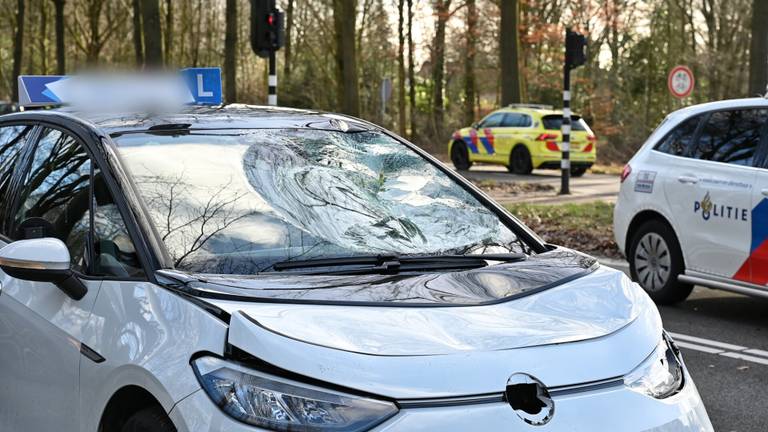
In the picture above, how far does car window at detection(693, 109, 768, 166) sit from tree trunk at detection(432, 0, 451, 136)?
105 ft

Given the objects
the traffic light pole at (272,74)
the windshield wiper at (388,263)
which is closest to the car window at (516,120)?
the traffic light pole at (272,74)

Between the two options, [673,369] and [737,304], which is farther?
[737,304]

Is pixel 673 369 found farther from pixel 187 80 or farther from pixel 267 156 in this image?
pixel 187 80

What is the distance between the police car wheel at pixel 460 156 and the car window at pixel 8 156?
25674mm

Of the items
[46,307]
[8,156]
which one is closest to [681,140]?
[8,156]

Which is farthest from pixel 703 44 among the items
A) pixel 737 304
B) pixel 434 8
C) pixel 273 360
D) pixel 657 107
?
pixel 273 360

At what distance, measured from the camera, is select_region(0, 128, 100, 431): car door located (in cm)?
353

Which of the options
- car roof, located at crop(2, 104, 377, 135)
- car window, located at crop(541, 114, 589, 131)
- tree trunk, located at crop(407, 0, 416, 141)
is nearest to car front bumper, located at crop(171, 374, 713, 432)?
car roof, located at crop(2, 104, 377, 135)

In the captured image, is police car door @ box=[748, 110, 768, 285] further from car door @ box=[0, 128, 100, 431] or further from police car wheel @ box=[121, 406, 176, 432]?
police car wheel @ box=[121, 406, 176, 432]

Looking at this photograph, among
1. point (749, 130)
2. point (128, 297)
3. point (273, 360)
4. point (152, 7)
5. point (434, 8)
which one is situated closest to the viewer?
point (273, 360)

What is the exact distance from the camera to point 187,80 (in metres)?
5.83

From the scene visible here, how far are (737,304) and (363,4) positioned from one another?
32.8 m

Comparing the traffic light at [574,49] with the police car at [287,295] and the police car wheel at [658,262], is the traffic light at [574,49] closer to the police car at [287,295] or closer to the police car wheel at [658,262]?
the police car wheel at [658,262]

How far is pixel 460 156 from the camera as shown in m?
30.4
